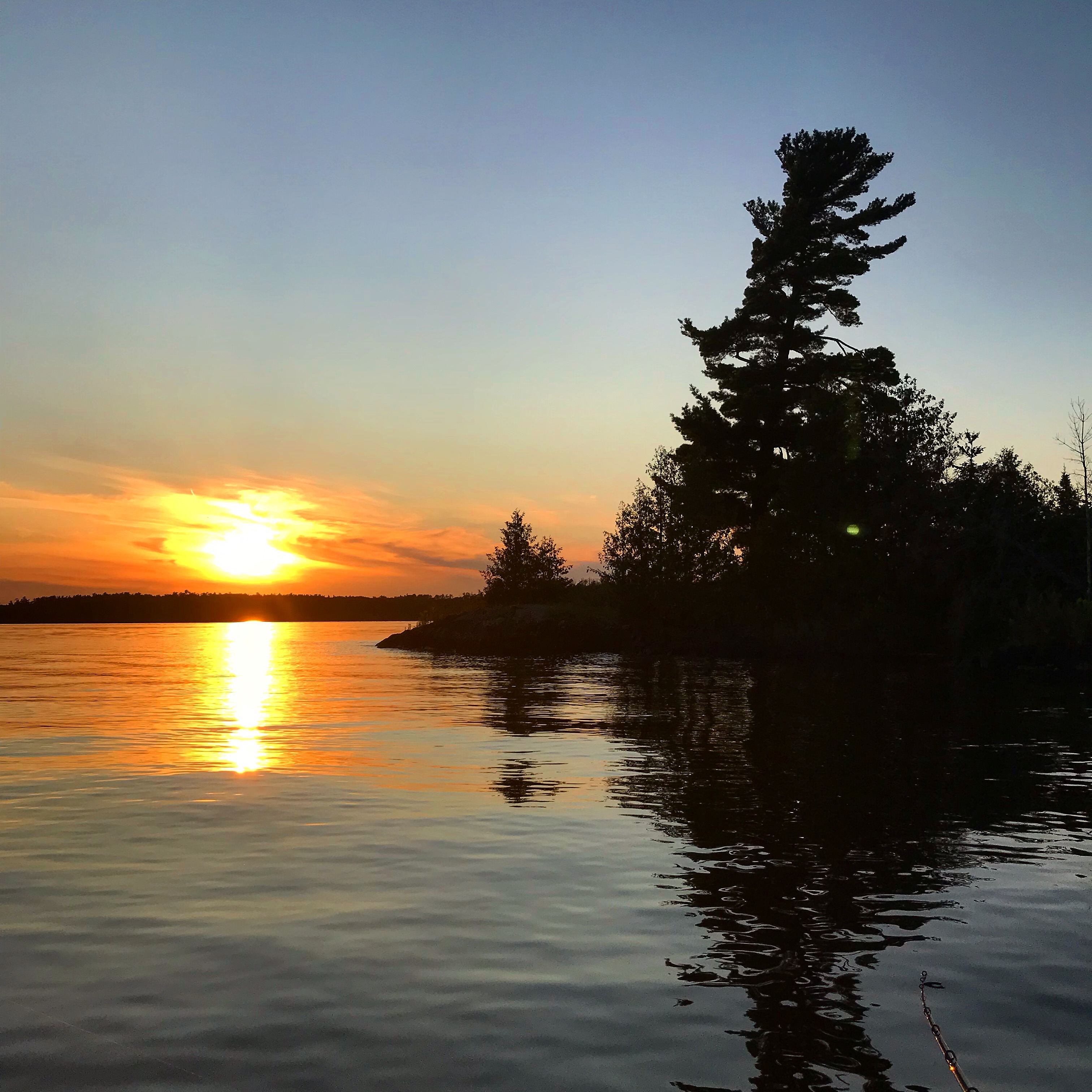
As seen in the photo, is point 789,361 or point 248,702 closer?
point 248,702

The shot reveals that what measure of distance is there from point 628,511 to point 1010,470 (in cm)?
2304

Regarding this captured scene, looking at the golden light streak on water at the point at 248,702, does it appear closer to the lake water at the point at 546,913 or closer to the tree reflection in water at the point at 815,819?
the lake water at the point at 546,913

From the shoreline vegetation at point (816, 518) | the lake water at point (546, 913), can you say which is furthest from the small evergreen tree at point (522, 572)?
the lake water at point (546, 913)

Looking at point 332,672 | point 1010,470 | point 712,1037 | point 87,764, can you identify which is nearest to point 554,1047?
point 712,1037

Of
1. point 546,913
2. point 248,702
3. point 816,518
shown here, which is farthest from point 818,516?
point 546,913

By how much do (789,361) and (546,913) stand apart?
165 feet

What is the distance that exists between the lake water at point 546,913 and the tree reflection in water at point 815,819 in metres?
0.05

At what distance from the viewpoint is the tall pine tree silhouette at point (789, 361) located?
2063 inches

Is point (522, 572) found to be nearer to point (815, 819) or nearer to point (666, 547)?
point (666, 547)

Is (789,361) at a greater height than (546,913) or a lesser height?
greater

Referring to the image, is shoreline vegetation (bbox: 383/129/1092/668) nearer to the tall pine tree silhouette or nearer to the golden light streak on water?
the tall pine tree silhouette

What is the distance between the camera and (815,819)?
12.0 m

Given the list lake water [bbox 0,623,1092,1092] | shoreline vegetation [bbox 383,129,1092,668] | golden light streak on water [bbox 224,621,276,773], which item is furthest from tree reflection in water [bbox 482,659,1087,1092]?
shoreline vegetation [bbox 383,129,1092,668]

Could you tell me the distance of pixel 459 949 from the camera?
715cm
